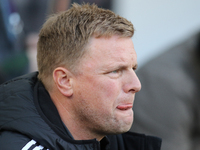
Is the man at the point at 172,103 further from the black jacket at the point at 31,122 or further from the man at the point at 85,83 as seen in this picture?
the black jacket at the point at 31,122

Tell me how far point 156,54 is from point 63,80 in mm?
2979

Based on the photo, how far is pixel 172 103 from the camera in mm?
2998

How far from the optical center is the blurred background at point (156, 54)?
2980 mm

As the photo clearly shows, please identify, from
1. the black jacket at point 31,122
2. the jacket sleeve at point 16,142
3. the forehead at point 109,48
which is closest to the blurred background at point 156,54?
the forehead at point 109,48

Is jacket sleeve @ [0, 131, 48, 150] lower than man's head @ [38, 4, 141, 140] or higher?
lower

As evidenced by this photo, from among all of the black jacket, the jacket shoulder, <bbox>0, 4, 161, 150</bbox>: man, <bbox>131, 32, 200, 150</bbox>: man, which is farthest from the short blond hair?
<bbox>131, 32, 200, 150</bbox>: man

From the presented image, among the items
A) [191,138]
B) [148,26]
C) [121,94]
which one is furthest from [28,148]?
[148,26]

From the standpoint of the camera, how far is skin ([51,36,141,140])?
5.84 feet

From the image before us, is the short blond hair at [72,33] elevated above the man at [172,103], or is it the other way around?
the short blond hair at [72,33]

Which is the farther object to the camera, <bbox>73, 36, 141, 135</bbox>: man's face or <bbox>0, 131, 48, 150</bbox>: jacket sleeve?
<bbox>73, 36, 141, 135</bbox>: man's face

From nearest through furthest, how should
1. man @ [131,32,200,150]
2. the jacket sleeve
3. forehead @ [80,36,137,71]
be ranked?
the jacket sleeve → forehead @ [80,36,137,71] → man @ [131,32,200,150]

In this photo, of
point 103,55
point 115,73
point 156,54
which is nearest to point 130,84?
point 115,73

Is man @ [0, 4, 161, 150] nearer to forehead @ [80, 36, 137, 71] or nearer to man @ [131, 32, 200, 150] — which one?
forehead @ [80, 36, 137, 71]

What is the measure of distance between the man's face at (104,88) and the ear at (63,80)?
0.04m
